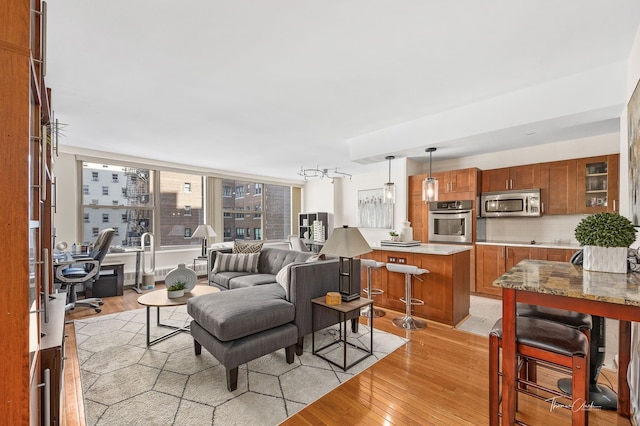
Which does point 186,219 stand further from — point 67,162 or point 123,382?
point 123,382

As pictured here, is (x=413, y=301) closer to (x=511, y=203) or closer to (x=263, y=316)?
(x=263, y=316)

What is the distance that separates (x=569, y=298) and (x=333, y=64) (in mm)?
2166

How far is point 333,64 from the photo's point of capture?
7.58 feet

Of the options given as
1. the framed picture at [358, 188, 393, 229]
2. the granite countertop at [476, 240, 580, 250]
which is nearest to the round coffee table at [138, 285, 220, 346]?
the granite countertop at [476, 240, 580, 250]

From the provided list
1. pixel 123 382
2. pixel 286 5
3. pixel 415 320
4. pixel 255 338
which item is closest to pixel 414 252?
pixel 415 320

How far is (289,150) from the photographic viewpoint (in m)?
5.06

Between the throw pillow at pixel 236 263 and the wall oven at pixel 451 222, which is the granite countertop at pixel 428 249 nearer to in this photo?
the wall oven at pixel 451 222

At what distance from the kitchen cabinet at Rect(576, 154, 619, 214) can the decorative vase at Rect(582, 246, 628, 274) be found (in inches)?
126

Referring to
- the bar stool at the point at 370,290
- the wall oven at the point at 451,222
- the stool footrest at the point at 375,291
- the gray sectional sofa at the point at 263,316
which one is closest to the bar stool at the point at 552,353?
the gray sectional sofa at the point at 263,316

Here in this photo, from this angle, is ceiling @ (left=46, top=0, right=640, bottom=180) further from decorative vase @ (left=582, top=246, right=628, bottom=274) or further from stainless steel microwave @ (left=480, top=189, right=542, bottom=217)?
decorative vase @ (left=582, top=246, right=628, bottom=274)

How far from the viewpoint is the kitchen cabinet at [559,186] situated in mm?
4223

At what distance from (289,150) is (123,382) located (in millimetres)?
3870

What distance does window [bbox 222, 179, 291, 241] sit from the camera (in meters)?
7.15

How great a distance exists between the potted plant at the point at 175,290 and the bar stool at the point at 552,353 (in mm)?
2761
